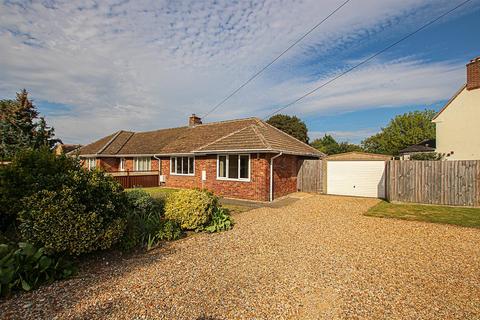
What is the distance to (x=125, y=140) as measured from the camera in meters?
28.0

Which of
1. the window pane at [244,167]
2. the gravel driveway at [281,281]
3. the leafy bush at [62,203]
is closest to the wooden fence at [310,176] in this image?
the window pane at [244,167]

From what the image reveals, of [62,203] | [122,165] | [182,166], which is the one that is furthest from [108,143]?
[62,203]

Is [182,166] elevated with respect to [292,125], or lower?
lower

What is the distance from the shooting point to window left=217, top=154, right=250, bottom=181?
47.2 feet

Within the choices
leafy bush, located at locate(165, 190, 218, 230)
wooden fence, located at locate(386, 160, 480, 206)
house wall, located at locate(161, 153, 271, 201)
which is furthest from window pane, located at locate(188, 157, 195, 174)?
wooden fence, located at locate(386, 160, 480, 206)

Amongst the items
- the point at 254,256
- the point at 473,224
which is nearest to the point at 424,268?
the point at 254,256

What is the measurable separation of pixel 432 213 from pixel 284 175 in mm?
7468

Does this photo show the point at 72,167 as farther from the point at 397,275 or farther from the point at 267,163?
the point at 267,163

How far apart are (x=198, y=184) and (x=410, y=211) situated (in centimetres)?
1224

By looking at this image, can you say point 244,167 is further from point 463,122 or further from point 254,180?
point 463,122

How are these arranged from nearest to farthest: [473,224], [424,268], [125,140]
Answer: [424,268] → [473,224] → [125,140]

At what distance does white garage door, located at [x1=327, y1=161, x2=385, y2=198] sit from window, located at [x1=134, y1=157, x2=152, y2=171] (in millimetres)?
15632

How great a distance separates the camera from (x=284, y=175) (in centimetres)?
1553

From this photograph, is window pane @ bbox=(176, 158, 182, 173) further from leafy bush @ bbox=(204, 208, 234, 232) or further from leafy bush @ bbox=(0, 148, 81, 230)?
leafy bush @ bbox=(0, 148, 81, 230)
